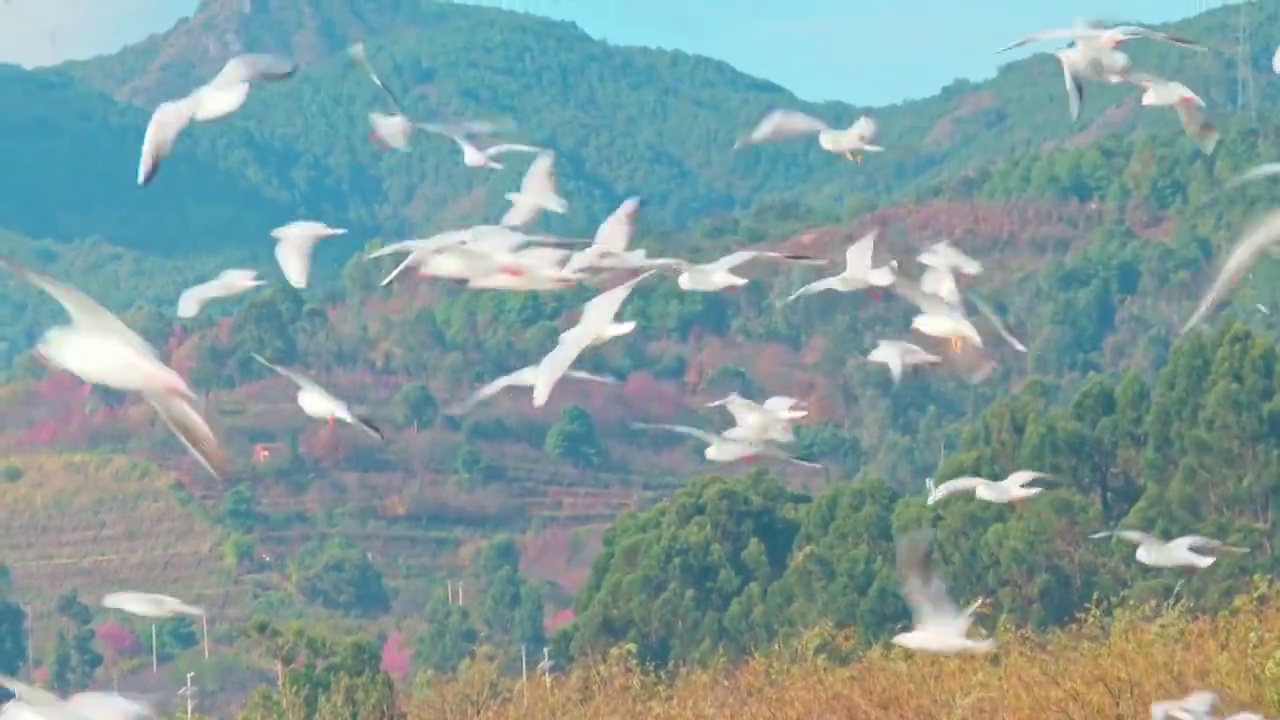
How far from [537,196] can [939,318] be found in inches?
116

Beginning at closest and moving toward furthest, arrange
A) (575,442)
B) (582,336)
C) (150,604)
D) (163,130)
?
(582,336) < (163,130) < (150,604) < (575,442)

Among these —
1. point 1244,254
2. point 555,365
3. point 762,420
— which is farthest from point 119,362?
point 762,420

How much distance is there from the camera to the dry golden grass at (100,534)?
6222 centimetres

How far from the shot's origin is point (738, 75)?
161 meters

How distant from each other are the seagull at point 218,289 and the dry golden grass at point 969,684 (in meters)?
4.19

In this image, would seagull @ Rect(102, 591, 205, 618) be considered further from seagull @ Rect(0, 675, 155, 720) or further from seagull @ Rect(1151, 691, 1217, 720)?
seagull @ Rect(1151, 691, 1217, 720)

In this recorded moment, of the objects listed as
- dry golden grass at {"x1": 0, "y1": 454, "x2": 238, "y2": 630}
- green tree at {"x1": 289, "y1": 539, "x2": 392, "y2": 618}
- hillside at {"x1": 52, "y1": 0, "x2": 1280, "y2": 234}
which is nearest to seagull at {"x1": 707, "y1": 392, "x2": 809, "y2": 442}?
dry golden grass at {"x1": 0, "y1": 454, "x2": 238, "y2": 630}

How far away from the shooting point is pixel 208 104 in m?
12.2

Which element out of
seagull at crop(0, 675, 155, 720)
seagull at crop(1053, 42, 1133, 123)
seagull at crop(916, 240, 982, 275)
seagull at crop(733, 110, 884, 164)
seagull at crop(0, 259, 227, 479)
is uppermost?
seagull at crop(1053, 42, 1133, 123)

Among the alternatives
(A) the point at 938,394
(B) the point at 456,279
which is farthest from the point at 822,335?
(B) the point at 456,279

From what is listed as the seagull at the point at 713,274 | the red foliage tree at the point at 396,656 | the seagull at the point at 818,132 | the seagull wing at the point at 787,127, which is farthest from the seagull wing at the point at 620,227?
the red foliage tree at the point at 396,656

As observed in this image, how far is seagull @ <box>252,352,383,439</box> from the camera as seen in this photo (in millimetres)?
11125

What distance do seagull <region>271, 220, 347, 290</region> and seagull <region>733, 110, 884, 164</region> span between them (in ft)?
8.01

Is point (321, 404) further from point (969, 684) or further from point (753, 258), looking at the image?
point (969, 684)
